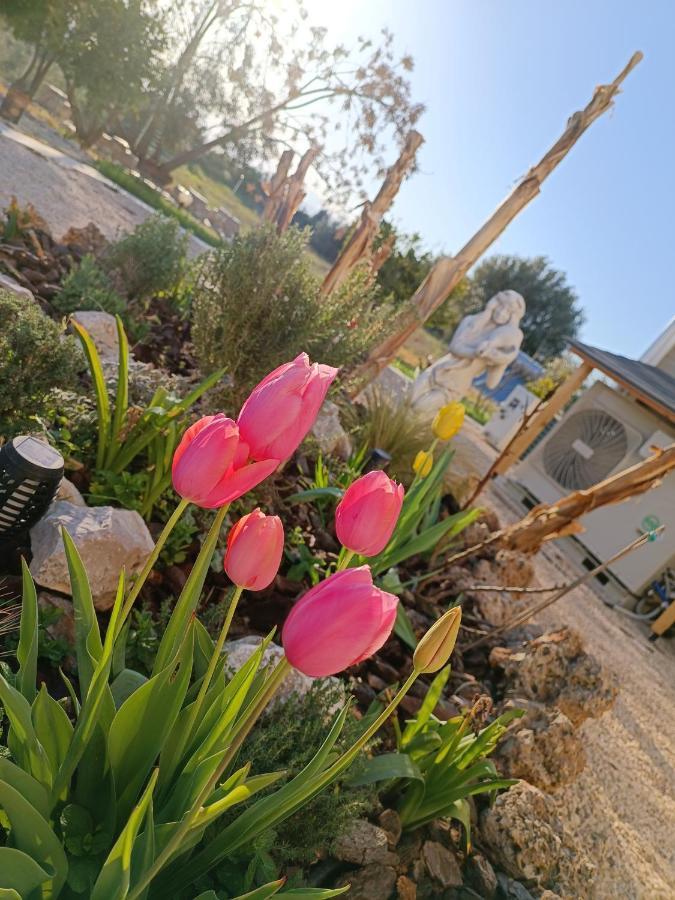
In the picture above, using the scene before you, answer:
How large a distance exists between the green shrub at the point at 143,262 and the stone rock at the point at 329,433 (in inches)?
92.1

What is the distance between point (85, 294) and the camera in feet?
15.2

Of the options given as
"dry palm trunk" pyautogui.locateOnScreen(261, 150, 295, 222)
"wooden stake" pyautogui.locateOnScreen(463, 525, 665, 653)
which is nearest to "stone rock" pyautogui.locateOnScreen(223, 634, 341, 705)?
"wooden stake" pyautogui.locateOnScreen(463, 525, 665, 653)

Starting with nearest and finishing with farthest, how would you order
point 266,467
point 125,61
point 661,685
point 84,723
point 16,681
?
point 266,467, point 84,723, point 16,681, point 661,685, point 125,61

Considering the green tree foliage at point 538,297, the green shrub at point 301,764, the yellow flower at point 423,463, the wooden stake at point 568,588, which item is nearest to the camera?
the green shrub at point 301,764

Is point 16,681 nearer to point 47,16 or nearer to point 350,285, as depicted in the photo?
point 350,285

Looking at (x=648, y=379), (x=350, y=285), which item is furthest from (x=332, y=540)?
(x=648, y=379)

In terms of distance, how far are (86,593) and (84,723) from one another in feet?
0.90

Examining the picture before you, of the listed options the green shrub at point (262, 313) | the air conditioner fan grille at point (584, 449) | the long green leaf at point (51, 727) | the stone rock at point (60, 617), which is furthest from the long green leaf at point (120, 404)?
the air conditioner fan grille at point (584, 449)

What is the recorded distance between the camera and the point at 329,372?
93cm

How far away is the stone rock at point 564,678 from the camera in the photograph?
10.00ft

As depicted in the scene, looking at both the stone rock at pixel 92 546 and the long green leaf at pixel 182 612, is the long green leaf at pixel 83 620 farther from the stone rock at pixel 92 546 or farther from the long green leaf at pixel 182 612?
the stone rock at pixel 92 546

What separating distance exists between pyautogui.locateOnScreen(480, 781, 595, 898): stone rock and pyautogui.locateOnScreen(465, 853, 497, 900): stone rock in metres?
0.09

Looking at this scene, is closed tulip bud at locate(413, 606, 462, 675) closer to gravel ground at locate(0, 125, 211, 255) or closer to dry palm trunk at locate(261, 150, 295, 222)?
gravel ground at locate(0, 125, 211, 255)

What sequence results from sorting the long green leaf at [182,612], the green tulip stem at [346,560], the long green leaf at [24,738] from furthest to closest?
the green tulip stem at [346,560] < the long green leaf at [182,612] < the long green leaf at [24,738]
